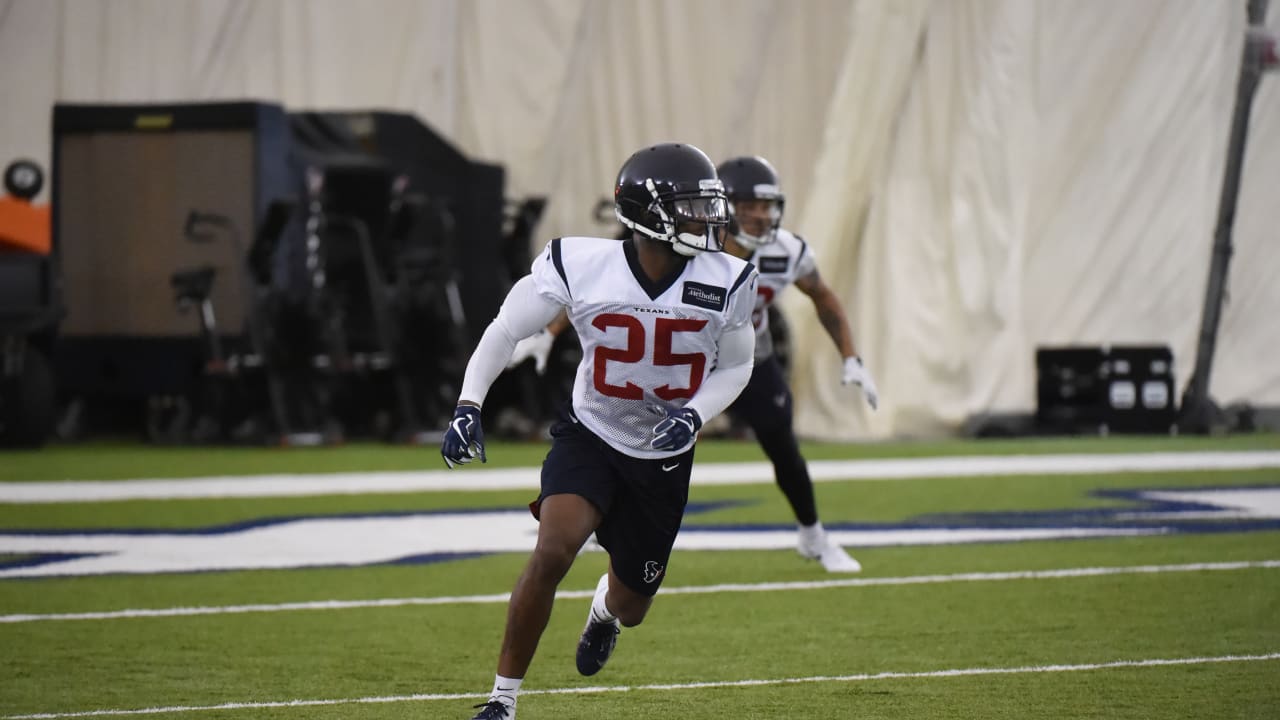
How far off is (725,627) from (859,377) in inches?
58.9

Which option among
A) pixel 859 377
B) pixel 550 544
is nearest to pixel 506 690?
pixel 550 544

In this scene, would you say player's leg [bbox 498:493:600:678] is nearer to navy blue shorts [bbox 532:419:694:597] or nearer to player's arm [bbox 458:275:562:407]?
navy blue shorts [bbox 532:419:694:597]

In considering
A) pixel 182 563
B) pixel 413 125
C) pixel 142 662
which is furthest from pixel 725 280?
pixel 413 125

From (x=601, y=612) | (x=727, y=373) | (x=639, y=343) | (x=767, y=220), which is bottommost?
(x=601, y=612)

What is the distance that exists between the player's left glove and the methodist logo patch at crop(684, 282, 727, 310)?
2.27m

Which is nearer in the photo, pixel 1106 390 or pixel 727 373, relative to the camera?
pixel 727 373

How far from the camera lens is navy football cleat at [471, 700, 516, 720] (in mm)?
4680

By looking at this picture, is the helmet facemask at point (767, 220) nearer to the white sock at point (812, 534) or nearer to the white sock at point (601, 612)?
the white sock at point (812, 534)

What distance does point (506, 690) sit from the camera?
4.73 metres

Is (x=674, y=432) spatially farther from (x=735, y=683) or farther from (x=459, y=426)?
(x=735, y=683)

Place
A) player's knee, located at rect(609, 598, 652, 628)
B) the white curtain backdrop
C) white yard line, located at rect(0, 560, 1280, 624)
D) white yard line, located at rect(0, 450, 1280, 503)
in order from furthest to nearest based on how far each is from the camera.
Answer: the white curtain backdrop, white yard line, located at rect(0, 450, 1280, 503), white yard line, located at rect(0, 560, 1280, 624), player's knee, located at rect(609, 598, 652, 628)

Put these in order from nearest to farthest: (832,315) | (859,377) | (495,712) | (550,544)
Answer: (495,712)
(550,544)
(859,377)
(832,315)

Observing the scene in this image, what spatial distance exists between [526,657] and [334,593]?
2.76 metres

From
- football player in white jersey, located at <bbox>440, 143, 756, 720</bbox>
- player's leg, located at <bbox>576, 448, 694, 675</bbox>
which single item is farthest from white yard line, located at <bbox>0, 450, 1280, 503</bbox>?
football player in white jersey, located at <bbox>440, 143, 756, 720</bbox>
